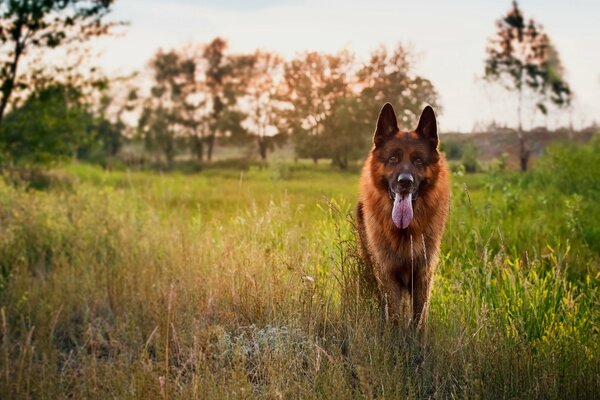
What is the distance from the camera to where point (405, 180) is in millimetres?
4559

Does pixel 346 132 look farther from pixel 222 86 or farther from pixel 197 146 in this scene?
pixel 222 86

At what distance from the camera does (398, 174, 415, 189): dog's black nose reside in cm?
455

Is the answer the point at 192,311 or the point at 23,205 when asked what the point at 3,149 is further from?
the point at 192,311

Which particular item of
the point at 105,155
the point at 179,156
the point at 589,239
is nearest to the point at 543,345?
the point at 589,239

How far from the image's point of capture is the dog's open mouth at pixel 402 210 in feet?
15.3

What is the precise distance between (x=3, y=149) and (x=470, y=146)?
12.4m

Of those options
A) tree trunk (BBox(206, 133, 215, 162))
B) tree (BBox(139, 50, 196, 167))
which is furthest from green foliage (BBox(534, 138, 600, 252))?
tree (BBox(139, 50, 196, 167))

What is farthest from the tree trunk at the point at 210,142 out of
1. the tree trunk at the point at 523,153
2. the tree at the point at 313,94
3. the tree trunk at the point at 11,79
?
the tree trunk at the point at 11,79

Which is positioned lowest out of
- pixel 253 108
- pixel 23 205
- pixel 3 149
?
pixel 23 205

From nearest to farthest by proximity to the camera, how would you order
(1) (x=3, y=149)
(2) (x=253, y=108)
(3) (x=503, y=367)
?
(3) (x=503, y=367)
(1) (x=3, y=149)
(2) (x=253, y=108)

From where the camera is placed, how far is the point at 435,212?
4.93 meters

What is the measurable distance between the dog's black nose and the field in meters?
0.44

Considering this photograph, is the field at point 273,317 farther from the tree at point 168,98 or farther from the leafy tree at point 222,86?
the tree at point 168,98

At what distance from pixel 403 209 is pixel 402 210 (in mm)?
10
